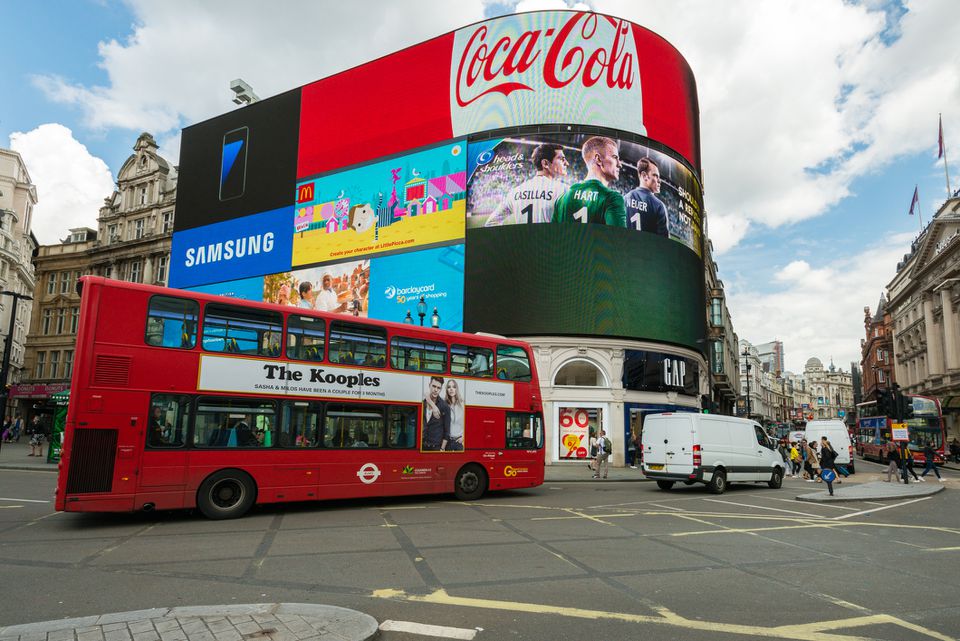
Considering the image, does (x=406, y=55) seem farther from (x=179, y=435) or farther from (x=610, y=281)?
(x=179, y=435)

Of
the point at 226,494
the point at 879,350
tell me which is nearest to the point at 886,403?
the point at 226,494

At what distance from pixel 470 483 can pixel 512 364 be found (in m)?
3.50

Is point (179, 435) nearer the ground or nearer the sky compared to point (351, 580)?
nearer the sky

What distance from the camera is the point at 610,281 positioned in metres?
33.8

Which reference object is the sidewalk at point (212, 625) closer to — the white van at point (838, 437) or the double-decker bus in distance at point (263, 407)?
the double-decker bus in distance at point (263, 407)

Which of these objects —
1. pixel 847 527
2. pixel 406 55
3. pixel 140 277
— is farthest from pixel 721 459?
pixel 140 277

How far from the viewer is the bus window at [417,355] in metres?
15.3

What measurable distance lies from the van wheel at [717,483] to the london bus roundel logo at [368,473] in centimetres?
1135

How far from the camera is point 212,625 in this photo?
5.24m

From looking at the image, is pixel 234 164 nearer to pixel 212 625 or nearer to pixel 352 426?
pixel 352 426

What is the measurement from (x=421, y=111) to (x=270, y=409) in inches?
1147

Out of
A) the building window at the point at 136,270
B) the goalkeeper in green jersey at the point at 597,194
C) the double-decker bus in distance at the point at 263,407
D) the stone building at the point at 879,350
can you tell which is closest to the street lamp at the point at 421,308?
the goalkeeper in green jersey at the point at 597,194

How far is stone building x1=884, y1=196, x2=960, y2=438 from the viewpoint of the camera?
2287 inches

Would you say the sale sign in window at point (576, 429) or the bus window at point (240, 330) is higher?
the bus window at point (240, 330)
